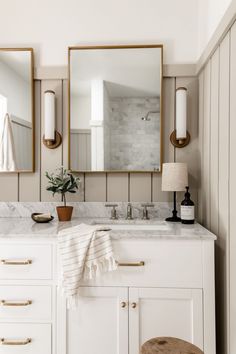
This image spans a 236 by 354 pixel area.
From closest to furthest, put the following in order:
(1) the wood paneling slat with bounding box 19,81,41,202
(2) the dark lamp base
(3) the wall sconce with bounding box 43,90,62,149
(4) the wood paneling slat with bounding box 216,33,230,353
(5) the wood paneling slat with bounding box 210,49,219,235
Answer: (4) the wood paneling slat with bounding box 216,33,230,353 → (5) the wood paneling slat with bounding box 210,49,219,235 → (2) the dark lamp base → (3) the wall sconce with bounding box 43,90,62,149 → (1) the wood paneling slat with bounding box 19,81,41,202

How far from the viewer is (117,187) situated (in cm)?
206

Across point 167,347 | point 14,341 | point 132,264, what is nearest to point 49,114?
point 132,264

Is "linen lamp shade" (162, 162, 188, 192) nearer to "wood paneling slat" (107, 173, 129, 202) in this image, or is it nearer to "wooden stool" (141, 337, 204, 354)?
"wood paneling slat" (107, 173, 129, 202)

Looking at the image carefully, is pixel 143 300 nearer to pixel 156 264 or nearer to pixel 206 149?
pixel 156 264

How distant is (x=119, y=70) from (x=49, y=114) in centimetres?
58

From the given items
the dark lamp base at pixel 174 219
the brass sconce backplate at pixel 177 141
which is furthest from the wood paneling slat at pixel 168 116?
the dark lamp base at pixel 174 219

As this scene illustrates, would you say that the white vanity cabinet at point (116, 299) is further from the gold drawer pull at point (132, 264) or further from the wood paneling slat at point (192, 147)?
the wood paneling slat at point (192, 147)

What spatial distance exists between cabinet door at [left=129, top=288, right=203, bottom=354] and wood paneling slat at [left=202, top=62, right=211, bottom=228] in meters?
0.50

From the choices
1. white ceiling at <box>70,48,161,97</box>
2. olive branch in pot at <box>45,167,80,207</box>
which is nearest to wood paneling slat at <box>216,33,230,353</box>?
white ceiling at <box>70,48,161,97</box>

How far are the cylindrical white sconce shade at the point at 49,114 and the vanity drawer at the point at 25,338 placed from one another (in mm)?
1164

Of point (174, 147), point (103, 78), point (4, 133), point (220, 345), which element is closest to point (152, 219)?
point (174, 147)

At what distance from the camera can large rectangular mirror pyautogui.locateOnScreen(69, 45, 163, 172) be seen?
199cm

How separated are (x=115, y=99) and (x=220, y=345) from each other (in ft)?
5.31

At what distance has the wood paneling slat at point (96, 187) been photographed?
206 centimetres
